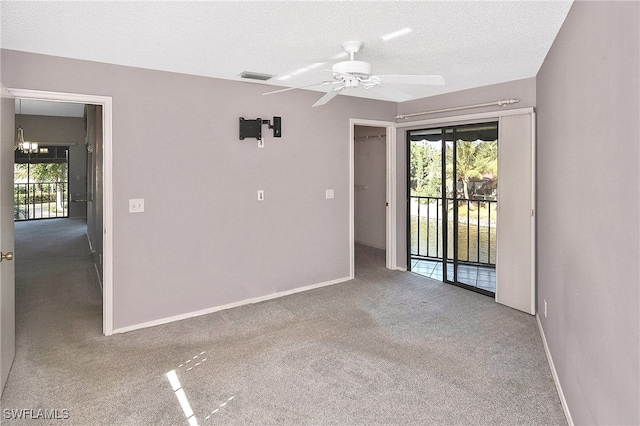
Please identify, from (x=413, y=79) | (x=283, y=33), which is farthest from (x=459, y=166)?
(x=283, y=33)

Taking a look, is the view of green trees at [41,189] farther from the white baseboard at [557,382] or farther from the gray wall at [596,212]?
the gray wall at [596,212]

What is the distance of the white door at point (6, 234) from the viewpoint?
2.43m

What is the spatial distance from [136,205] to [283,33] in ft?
6.39

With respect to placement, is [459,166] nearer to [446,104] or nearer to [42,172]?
[446,104]

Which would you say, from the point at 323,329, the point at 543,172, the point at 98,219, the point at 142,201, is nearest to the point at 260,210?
the point at 142,201

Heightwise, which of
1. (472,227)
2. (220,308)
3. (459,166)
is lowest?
(220,308)

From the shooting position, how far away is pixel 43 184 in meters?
11.6

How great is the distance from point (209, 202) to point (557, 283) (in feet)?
9.69

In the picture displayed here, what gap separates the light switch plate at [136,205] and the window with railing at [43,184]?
9.77m

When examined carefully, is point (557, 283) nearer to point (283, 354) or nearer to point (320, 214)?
point (283, 354)

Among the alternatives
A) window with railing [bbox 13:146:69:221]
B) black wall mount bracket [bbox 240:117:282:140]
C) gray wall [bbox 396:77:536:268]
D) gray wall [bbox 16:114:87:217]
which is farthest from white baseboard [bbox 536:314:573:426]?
window with railing [bbox 13:146:69:221]

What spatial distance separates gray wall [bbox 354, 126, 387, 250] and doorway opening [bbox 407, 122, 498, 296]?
1.28m

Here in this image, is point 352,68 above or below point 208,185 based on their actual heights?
above

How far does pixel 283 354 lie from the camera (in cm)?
298
